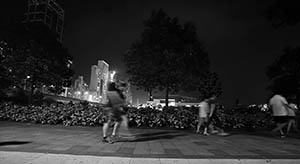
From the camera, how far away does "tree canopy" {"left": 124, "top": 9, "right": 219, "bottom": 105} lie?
14.1 meters

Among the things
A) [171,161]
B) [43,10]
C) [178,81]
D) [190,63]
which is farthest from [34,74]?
[43,10]

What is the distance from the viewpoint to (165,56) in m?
13.8

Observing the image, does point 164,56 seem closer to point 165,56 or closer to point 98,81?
point 165,56

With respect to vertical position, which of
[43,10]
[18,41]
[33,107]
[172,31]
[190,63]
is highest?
[43,10]

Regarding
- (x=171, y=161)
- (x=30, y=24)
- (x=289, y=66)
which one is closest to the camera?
(x=171, y=161)

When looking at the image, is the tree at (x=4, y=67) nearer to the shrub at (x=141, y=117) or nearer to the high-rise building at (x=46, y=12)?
the shrub at (x=141, y=117)

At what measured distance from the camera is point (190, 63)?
1477 centimetres

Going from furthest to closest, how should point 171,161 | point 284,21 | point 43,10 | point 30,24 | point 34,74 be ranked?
1. point 43,10
2. point 30,24
3. point 34,74
4. point 284,21
5. point 171,161

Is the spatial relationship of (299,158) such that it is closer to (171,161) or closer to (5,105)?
(171,161)

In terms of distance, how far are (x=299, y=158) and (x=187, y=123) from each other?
6.24m

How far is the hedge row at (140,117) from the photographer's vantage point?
33.6 ft

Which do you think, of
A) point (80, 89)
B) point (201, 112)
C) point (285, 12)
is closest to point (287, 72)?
point (285, 12)

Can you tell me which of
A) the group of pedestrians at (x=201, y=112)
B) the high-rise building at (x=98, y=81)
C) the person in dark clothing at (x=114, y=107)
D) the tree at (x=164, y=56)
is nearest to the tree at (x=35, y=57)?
the tree at (x=164, y=56)

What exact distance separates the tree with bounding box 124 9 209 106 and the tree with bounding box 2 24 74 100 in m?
5.62
